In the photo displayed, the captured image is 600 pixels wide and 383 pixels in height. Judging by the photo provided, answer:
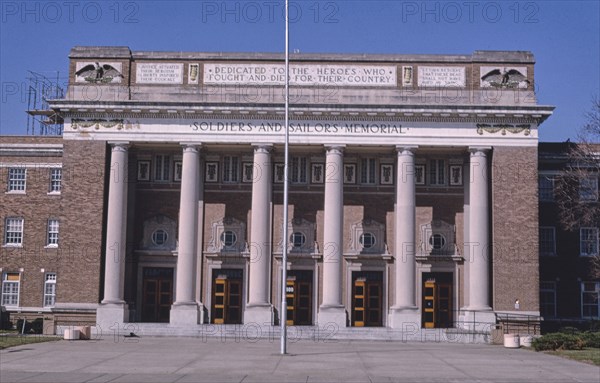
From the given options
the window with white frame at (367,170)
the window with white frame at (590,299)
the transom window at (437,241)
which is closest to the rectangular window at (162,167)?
the window with white frame at (367,170)

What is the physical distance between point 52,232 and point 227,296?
A: 12.2 meters

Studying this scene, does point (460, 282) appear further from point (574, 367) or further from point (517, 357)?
point (574, 367)

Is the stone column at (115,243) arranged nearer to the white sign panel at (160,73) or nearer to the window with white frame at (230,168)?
the white sign panel at (160,73)

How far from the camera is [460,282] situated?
171ft

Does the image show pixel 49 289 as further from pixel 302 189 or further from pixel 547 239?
pixel 547 239

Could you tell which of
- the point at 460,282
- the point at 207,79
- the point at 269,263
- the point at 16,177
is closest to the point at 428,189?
the point at 460,282

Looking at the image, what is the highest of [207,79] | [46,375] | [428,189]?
[207,79]

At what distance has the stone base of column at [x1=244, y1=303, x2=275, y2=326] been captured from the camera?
48938mm

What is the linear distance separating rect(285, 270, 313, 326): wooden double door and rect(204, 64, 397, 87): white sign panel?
1123 centimetres

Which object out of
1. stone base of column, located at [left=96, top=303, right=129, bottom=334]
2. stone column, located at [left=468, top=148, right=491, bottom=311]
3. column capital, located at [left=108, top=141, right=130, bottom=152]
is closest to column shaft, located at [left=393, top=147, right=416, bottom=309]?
stone column, located at [left=468, top=148, right=491, bottom=311]

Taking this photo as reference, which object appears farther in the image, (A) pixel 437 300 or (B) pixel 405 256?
(A) pixel 437 300

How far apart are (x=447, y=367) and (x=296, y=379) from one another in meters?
6.74

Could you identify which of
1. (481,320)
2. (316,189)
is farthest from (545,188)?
(316,189)

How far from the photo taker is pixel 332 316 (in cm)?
4888
